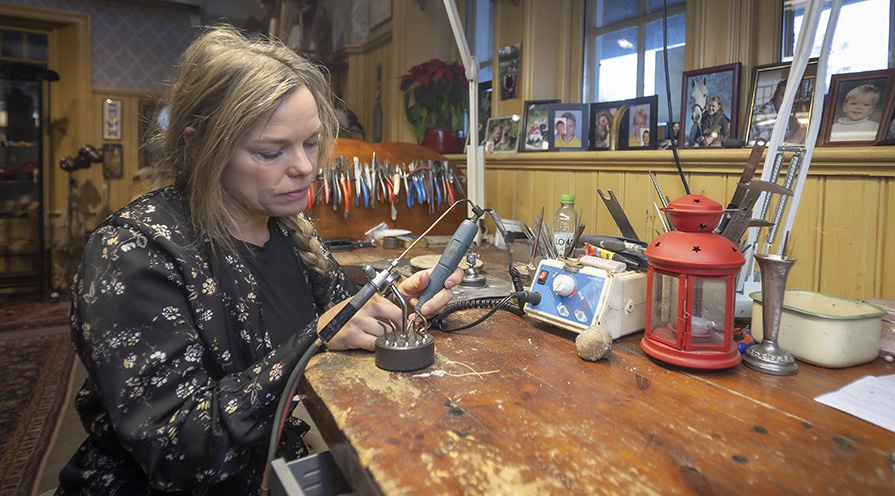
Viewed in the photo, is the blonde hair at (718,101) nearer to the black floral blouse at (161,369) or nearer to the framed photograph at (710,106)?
the framed photograph at (710,106)

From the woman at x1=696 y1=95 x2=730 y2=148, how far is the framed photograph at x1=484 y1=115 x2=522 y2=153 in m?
0.85

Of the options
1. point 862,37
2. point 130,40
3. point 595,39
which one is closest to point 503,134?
point 595,39

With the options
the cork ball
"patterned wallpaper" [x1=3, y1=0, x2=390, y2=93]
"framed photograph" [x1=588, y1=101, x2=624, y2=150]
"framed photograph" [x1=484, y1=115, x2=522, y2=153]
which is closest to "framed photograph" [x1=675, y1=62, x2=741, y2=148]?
"framed photograph" [x1=588, y1=101, x2=624, y2=150]

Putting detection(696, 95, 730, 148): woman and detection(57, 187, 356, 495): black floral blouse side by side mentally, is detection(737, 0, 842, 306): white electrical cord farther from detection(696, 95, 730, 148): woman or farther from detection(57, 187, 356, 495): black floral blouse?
detection(57, 187, 356, 495): black floral blouse

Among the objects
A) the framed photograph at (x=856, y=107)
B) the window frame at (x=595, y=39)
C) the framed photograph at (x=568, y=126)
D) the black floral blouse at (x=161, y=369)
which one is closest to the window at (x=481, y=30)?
the window frame at (x=595, y=39)

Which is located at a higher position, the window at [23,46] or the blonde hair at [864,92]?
the window at [23,46]

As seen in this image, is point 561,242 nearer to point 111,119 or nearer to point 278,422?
point 278,422

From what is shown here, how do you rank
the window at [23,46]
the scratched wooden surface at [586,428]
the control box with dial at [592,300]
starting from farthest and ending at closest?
the window at [23,46] → the control box with dial at [592,300] → the scratched wooden surface at [586,428]

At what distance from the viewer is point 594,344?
34.9 inches

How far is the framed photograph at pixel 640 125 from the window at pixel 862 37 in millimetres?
469

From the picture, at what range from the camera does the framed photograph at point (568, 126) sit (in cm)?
208

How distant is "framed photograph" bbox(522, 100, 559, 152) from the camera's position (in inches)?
87.5

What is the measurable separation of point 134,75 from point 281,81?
4.87 m

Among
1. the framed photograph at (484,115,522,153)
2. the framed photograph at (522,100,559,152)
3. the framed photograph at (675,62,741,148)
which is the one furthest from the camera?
the framed photograph at (484,115,522,153)
